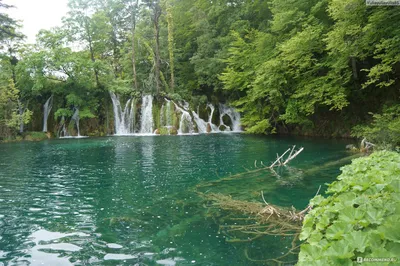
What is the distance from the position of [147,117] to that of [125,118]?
94.6 inches

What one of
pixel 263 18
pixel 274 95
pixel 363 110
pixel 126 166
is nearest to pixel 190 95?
pixel 263 18

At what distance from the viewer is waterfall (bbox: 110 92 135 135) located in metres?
30.8

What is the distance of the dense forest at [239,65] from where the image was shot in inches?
600

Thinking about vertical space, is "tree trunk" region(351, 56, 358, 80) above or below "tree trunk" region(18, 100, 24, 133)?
above

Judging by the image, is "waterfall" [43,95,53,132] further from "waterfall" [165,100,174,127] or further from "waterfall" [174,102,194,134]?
"waterfall" [174,102,194,134]

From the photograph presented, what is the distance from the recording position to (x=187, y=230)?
5.71 meters

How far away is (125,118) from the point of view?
31.0 metres

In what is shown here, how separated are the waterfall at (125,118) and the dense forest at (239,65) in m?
0.84

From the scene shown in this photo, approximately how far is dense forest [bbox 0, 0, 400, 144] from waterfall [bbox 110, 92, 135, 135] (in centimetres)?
84

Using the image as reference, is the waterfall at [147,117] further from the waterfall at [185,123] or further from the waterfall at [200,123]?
the waterfall at [200,123]

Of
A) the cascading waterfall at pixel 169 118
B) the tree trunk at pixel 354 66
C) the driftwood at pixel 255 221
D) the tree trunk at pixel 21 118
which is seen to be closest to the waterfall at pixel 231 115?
the cascading waterfall at pixel 169 118

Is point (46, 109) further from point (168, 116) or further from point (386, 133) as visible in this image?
point (386, 133)

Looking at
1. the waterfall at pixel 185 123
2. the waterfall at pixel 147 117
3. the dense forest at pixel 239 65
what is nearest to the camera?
the dense forest at pixel 239 65

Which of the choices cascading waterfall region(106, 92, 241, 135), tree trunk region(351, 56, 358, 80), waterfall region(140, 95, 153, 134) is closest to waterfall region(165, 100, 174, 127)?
cascading waterfall region(106, 92, 241, 135)
